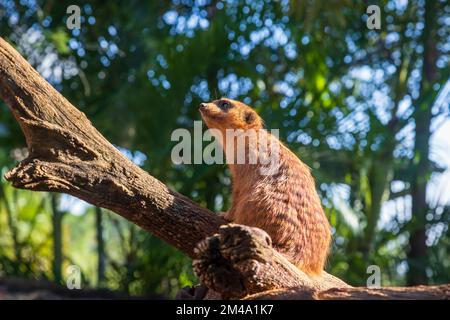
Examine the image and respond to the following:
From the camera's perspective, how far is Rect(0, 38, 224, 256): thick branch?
4070 millimetres

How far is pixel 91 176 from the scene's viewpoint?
13.4 ft

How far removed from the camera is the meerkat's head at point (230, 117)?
5.60 m

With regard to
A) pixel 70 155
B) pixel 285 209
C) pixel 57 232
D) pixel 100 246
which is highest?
pixel 57 232

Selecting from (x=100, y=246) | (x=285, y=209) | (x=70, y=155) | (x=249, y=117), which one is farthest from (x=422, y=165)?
(x=70, y=155)

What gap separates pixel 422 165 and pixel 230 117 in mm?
5303

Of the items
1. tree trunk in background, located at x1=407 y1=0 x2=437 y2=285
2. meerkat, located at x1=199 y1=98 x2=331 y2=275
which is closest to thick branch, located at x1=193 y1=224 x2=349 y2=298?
meerkat, located at x1=199 y1=98 x2=331 y2=275

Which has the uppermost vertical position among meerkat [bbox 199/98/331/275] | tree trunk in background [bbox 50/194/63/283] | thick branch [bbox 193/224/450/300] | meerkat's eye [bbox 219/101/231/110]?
meerkat's eye [bbox 219/101/231/110]

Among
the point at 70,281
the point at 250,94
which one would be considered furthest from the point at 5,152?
the point at 250,94

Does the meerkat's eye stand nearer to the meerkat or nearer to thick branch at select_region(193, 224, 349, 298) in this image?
the meerkat

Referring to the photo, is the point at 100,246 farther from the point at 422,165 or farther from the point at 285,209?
the point at 285,209

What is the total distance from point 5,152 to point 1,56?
22.5 feet

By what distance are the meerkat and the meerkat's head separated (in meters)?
0.37

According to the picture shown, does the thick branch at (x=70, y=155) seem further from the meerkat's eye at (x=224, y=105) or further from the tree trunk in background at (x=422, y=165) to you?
the tree trunk in background at (x=422, y=165)
